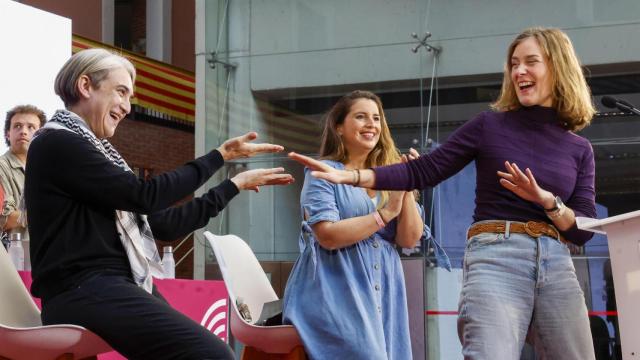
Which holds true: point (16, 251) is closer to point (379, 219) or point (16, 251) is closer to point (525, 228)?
point (379, 219)

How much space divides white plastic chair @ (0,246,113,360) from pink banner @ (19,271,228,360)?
3.75ft

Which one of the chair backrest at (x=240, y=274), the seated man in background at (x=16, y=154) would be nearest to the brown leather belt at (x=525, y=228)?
the chair backrest at (x=240, y=274)

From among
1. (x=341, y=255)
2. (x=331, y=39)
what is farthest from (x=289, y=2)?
(x=341, y=255)

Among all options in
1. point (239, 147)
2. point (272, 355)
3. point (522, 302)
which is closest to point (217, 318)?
point (272, 355)

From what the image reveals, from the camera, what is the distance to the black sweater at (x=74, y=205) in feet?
8.02

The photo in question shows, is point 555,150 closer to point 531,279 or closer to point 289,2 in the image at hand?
point 531,279

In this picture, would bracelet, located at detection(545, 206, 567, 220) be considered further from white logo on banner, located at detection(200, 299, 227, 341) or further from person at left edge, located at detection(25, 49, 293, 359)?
white logo on banner, located at detection(200, 299, 227, 341)

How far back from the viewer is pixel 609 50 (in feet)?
22.0

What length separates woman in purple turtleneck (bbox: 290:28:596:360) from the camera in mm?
2477

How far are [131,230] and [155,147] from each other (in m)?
11.2

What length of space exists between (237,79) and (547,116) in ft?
17.6

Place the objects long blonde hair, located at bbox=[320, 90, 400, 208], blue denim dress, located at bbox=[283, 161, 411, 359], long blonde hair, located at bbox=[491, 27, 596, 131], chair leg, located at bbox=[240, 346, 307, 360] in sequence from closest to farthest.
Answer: long blonde hair, located at bbox=[491, 27, 596, 131], blue denim dress, located at bbox=[283, 161, 411, 359], chair leg, located at bbox=[240, 346, 307, 360], long blonde hair, located at bbox=[320, 90, 400, 208]

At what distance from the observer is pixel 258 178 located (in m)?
2.90

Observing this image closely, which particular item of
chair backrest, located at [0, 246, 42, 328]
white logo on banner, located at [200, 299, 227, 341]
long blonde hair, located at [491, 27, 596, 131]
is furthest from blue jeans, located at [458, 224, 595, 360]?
white logo on banner, located at [200, 299, 227, 341]
